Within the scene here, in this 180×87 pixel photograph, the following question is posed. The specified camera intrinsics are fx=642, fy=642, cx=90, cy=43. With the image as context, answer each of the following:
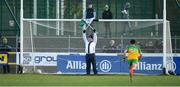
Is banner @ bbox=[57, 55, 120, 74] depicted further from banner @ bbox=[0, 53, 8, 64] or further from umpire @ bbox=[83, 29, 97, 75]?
banner @ bbox=[0, 53, 8, 64]

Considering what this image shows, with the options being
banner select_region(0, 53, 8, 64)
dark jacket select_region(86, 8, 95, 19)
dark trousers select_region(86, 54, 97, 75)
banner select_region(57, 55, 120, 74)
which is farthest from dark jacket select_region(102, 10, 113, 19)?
banner select_region(0, 53, 8, 64)

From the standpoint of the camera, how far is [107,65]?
31.9 m

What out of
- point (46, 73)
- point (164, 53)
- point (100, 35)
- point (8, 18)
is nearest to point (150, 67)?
point (164, 53)

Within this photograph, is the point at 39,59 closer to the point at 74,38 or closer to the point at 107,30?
the point at 74,38

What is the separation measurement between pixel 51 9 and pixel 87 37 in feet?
18.4

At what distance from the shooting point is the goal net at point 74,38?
32062 millimetres

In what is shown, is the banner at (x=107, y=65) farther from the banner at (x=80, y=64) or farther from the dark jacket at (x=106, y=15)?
the dark jacket at (x=106, y=15)

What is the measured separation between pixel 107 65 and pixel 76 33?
2393 millimetres

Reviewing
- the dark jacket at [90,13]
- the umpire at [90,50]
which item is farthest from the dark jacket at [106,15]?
the umpire at [90,50]

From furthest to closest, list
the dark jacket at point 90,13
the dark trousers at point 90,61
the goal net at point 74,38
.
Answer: the dark jacket at point 90,13 < the goal net at point 74,38 < the dark trousers at point 90,61

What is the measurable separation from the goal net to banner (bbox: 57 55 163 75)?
40cm

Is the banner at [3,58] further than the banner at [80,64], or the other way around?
the banner at [3,58]

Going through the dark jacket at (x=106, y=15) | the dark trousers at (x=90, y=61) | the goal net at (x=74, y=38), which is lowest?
the dark trousers at (x=90, y=61)

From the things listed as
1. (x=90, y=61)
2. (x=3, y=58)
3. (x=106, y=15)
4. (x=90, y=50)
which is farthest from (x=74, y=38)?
(x=3, y=58)
